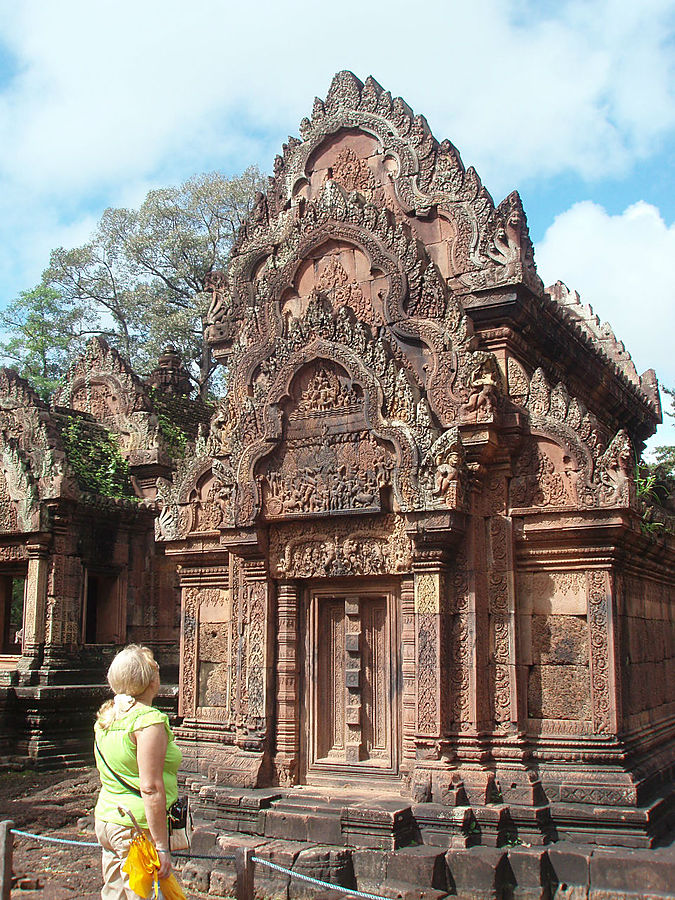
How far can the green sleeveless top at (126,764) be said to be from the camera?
4.44m

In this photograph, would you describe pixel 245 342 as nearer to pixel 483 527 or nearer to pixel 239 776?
pixel 483 527

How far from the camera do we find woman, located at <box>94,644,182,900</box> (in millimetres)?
4316

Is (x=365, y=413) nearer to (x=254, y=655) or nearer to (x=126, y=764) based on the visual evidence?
(x=254, y=655)

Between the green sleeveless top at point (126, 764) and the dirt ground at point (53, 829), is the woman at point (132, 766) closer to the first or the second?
the green sleeveless top at point (126, 764)

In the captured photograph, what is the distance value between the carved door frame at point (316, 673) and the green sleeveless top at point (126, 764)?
4.04m

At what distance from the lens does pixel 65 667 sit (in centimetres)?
1366

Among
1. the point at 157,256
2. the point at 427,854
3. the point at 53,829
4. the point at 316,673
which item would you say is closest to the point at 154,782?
the point at 427,854

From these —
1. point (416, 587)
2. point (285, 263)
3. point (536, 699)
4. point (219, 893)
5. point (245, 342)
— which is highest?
point (285, 263)

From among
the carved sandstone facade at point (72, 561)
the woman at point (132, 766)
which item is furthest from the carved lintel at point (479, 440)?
the carved sandstone facade at point (72, 561)

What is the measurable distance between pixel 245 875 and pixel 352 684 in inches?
116

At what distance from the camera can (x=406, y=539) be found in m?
8.27

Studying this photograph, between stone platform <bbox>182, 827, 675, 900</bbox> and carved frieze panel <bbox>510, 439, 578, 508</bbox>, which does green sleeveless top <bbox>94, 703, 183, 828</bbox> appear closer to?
stone platform <bbox>182, 827, 675, 900</bbox>

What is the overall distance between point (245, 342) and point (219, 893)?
5202 mm

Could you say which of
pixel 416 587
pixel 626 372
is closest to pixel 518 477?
pixel 416 587
